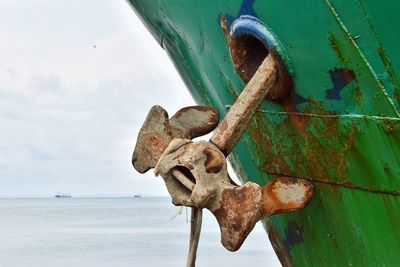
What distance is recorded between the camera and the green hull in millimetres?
3117

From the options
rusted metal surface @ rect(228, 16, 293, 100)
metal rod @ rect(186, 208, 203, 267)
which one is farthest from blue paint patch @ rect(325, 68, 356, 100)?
metal rod @ rect(186, 208, 203, 267)

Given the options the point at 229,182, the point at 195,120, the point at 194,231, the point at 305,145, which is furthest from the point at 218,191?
the point at 195,120

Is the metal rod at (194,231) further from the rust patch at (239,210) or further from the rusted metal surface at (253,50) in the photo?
the rusted metal surface at (253,50)

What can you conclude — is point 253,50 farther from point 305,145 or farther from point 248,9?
point 305,145

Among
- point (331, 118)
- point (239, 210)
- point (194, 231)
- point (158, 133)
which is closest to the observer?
point (239, 210)

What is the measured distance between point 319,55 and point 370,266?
0.90m

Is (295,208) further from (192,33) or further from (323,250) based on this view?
(192,33)

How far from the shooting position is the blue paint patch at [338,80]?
10.6 ft

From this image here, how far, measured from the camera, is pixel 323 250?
155 inches

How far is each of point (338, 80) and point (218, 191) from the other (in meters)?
0.59

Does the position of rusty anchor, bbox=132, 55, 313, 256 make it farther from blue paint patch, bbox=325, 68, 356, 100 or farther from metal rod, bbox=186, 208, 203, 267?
blue paint patch, bbox=325, 68, 356, 100

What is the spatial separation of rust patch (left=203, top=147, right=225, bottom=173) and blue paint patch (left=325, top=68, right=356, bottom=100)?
0.46m

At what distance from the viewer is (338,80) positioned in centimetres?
330

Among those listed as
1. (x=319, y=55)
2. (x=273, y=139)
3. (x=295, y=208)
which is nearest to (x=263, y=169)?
(x=273, y=139)
